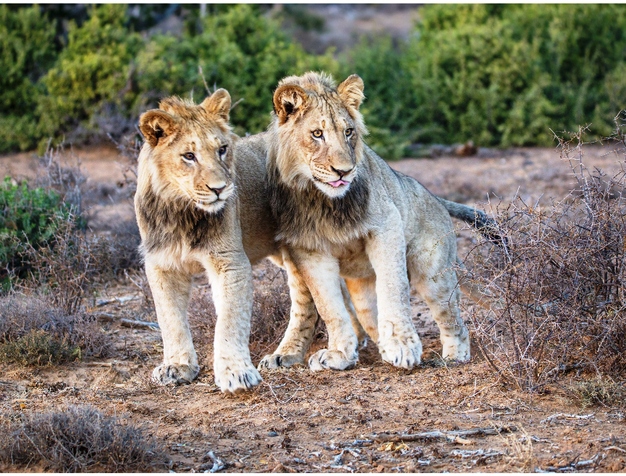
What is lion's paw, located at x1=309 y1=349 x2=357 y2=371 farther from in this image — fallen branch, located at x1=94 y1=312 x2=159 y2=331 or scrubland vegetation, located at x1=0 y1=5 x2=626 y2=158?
scrubland vegetation, located at x1=0 y1=5 x2=626 y2=158

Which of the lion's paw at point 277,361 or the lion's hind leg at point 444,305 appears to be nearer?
the lion's paw at point 277,361

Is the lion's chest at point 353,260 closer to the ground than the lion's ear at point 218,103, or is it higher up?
closer to the ground

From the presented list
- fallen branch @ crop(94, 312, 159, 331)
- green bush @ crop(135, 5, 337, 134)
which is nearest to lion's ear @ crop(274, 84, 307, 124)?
fallen branch @ crop(94, 312, 159, 331)

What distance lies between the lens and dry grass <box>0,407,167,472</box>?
4.12 metres

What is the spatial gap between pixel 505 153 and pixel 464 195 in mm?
3649

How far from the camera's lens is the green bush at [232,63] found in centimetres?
1400

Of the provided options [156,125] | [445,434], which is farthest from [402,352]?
[156,125]

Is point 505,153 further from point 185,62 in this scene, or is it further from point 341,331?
point 341,331

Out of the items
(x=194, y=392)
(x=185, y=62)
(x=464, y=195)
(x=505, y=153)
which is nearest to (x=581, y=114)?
(x=505, y=153)

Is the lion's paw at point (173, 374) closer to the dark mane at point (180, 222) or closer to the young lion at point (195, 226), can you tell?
the young lion at point (195, 226)

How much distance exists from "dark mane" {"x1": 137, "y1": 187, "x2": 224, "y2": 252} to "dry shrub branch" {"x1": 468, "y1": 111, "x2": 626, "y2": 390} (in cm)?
163

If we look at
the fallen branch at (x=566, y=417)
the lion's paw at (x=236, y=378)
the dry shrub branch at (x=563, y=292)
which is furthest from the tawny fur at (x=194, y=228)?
the fallen branch at (x=566, y=417)

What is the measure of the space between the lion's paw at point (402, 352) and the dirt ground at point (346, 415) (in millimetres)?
83

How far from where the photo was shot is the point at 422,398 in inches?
203
